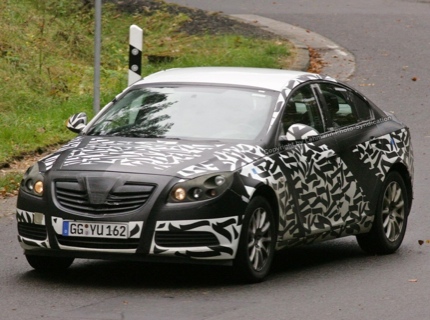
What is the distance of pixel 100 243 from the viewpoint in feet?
30.4

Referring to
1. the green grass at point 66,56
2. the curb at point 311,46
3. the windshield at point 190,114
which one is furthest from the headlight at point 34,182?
the curb at point 311,46

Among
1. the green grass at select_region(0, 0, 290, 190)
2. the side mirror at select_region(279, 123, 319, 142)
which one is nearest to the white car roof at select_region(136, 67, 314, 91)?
the side mirror at select_region(279, 123, 319, 142)

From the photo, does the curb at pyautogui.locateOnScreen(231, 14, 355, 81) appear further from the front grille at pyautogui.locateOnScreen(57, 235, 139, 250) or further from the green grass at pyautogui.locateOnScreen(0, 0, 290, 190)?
the front grille at pyautogui.locateOnScreen(57, 235, 139, 250)

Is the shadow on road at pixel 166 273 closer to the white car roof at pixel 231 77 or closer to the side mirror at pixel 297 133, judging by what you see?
the side mirror at pixel 297 133

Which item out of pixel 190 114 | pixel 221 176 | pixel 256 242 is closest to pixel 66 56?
pixel 190 114

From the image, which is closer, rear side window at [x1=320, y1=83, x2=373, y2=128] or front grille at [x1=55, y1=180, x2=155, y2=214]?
front grille at [x1=55, y1=180, x2=155, y2=214]

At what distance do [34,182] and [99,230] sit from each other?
682 mm

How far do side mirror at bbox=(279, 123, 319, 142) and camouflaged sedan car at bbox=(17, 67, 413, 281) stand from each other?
0.4 inches

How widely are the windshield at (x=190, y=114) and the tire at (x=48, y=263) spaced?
104 cm

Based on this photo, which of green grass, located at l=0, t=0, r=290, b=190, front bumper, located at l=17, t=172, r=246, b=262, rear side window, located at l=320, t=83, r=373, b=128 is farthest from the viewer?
green grass, located at l=0, t=0, r=290, b=190

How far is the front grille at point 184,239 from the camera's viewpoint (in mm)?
9227

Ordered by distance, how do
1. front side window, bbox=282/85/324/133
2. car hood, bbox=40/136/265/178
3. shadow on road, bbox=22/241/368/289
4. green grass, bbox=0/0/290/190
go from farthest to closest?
green grass, bbox=0/0/290/190 < front side window, bbox=282/85/324/133 < shadow on road, bbox=22/241/368/289 < car hood, bbox=40/136/265/178

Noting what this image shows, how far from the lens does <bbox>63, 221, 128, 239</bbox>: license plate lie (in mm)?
9219

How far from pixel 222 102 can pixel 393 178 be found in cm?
186
